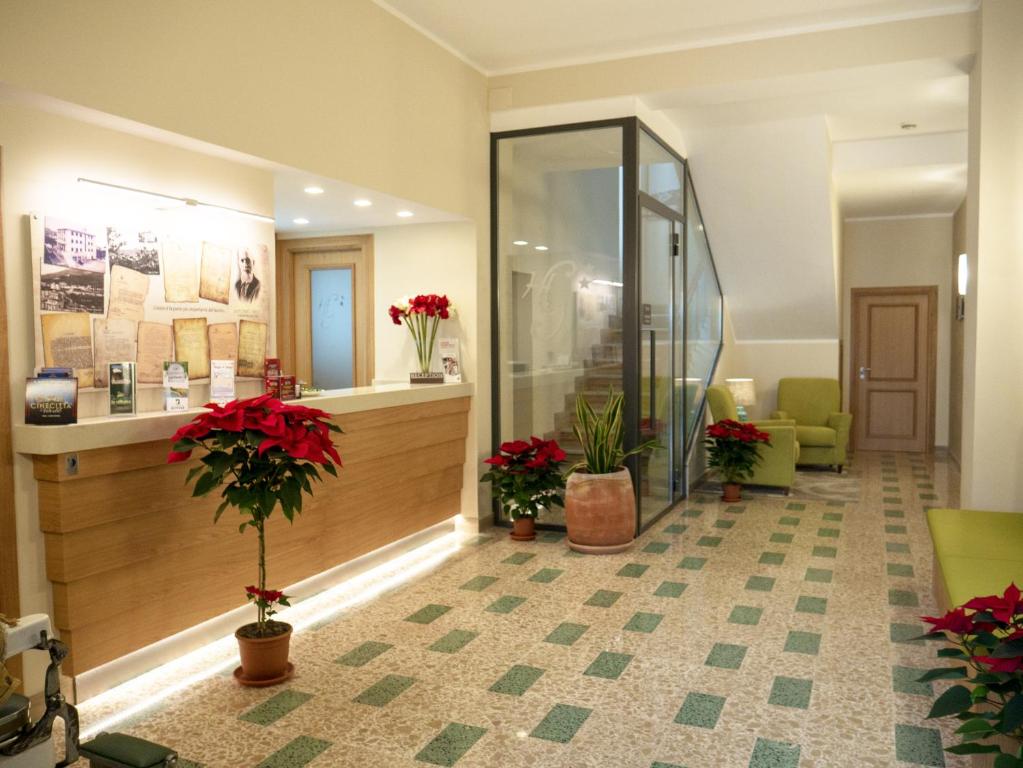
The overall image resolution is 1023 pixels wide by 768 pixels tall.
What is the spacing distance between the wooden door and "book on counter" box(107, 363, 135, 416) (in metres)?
9.49

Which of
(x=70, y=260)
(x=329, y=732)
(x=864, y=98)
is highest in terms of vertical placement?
(x=864, y=98)

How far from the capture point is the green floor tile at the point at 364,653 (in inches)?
145

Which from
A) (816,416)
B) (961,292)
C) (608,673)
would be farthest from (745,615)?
(961,292)

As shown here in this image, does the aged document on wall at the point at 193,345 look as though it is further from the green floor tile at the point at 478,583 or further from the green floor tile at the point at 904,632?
the green floor tile at the point at 904,632

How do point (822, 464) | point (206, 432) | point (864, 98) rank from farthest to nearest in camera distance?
point (822, 464)
point (864, 98)
point (206, 432)

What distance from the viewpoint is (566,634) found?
402 cm

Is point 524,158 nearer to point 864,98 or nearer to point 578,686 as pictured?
point 864,98

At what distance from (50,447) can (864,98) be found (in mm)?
5752

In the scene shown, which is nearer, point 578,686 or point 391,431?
point 578,686

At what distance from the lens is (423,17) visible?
16.9ft

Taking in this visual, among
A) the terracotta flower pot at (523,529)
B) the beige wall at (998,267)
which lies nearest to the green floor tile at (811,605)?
the beige wall at (998,267)

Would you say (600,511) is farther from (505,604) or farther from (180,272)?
(180,272)

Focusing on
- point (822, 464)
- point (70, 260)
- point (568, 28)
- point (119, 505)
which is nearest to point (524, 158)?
point (568, 28)

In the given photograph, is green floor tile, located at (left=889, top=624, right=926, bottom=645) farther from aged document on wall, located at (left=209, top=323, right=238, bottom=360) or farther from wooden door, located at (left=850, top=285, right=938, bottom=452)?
wooden door, located at (left=850, top=285, right=938, bottom=452)
